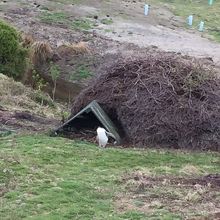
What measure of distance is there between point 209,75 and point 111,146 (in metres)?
2.49

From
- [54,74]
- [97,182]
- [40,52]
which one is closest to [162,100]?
[97,182]

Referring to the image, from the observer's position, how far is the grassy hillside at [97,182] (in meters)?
7.61

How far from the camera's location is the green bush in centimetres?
1994

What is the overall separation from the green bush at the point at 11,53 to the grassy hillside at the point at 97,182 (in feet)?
28.0

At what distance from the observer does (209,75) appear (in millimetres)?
13195

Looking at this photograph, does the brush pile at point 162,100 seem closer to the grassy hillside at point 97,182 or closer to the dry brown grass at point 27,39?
the grassy hillside at point 97,182

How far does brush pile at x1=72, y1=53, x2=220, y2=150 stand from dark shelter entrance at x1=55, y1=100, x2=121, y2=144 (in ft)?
0.84

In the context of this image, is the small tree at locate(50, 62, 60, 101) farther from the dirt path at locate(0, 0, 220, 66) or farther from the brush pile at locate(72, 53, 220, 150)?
the brush pile at locate(72, 53, 220, 150)

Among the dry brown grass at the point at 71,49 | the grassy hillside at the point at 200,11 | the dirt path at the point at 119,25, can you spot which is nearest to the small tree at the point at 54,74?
the dry brown grass at the point at 71,49

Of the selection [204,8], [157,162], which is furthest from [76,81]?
[204,8]

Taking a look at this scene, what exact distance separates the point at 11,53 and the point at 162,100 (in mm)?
8835

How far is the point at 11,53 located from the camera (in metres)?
20.2

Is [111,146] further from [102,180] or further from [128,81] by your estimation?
[102,180]

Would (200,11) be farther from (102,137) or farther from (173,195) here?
(173,195)
